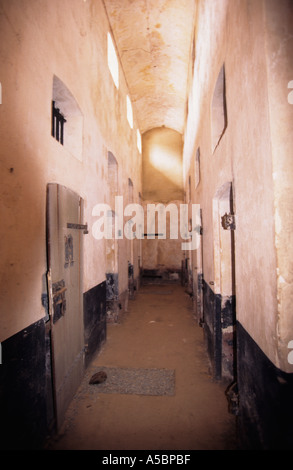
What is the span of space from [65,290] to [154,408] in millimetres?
2132

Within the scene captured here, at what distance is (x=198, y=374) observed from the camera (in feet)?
14.2

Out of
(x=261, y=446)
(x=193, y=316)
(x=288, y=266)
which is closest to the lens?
(x=288, y=266)

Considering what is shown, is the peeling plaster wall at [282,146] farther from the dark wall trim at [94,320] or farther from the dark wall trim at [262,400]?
the dark wall trim at [94,320]

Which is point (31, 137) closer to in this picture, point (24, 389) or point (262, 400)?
point (24, 389)

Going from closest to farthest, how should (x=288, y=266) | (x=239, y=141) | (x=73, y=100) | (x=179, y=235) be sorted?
(x=288, y=266)
(x=239, y=141)
(x=73, y=100)
(x=179, y=235)

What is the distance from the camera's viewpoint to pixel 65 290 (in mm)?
3307

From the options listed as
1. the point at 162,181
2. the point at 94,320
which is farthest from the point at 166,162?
the point at 94,320

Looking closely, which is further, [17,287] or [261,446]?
[17,287]

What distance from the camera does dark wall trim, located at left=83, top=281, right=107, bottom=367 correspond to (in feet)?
14.5

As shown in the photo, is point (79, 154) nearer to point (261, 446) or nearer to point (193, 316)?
point (261, 446)

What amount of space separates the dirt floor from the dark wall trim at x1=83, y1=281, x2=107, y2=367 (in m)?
0.25

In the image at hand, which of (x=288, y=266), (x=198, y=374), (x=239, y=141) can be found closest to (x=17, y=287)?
(x=288, y=266)

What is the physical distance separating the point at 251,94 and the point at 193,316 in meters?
6.56
